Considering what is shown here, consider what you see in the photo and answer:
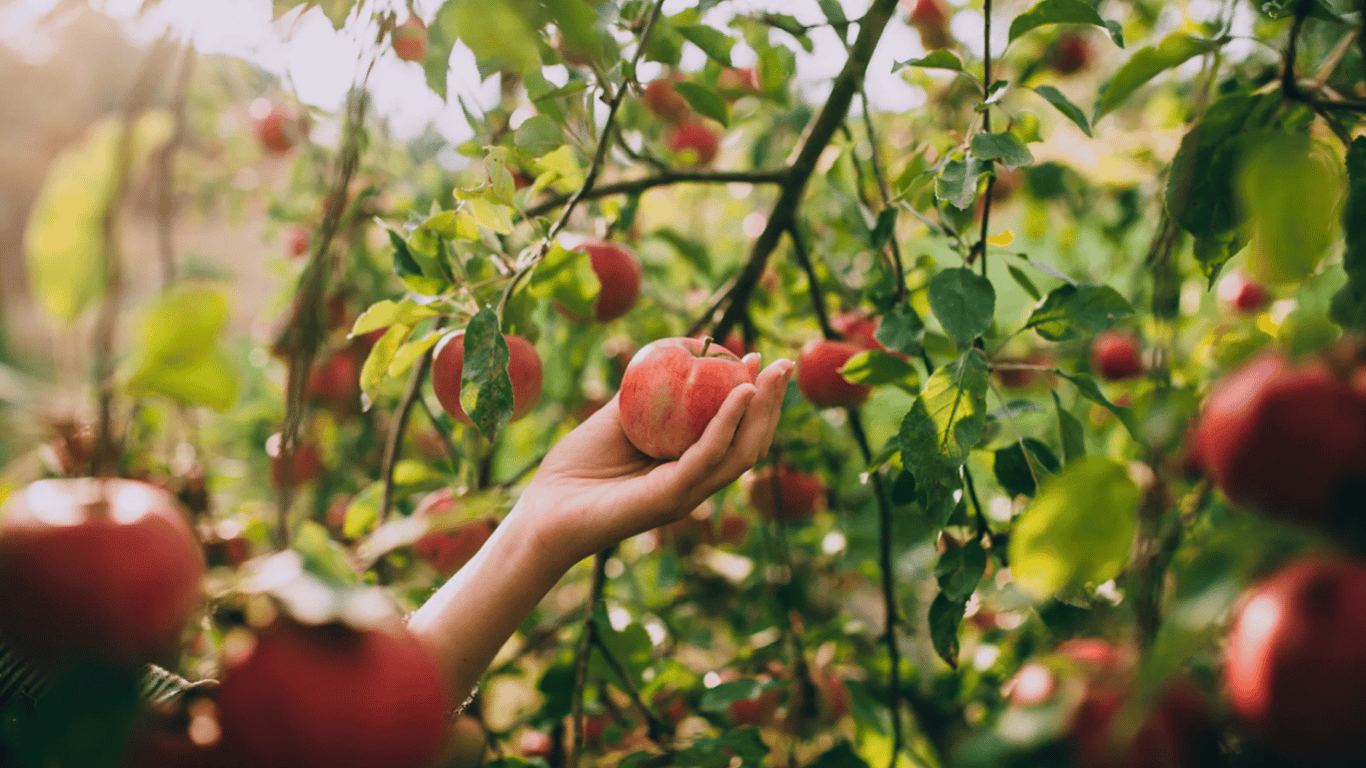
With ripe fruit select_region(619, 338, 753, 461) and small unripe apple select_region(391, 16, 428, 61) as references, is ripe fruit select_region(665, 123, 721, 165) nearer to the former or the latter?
small unripe apple select_region(391, 16, 428, 61)

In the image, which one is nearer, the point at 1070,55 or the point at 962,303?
the point at 962,303

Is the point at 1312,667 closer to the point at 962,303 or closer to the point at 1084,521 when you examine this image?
the point at 1084,521

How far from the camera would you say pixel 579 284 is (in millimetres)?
979

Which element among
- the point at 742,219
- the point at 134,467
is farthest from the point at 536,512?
the point at 742,219

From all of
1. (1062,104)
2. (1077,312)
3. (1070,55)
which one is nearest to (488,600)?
(1077,312)

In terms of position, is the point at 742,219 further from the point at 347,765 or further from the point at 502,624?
the point at 347,765

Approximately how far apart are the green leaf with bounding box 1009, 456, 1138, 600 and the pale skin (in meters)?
0.44

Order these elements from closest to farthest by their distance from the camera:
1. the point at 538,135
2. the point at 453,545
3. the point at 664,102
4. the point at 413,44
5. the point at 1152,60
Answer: the point at 1152,60 → the point at 538,135 → the point at 453,545 → the point at 413,44 → the point at 664,102

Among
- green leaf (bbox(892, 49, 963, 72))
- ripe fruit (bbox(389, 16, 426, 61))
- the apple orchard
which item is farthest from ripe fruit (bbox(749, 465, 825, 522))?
ripe fruit (bbox(389, 16, 426, 61))

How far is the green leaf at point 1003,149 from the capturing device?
77cm

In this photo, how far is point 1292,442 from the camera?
1.11 ft

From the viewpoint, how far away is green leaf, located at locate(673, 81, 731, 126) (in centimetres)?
110

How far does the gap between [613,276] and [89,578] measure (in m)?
0.89

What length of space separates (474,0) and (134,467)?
60.2 inches
